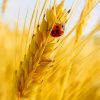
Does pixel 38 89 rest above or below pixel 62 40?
below

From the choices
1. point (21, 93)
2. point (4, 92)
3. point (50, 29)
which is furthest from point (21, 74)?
point (4, 92)

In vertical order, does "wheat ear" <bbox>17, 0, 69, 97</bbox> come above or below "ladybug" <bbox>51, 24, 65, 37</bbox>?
below

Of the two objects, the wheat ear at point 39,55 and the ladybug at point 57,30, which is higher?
the ladybug at point 57,30

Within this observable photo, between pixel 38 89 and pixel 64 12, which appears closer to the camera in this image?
pixel 64 12

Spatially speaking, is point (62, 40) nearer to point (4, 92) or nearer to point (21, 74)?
point (21, 74)

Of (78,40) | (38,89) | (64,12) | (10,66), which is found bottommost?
(10,66)

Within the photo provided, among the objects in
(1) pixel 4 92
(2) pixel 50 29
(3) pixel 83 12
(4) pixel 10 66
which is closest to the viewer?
(2) pixel 50 29

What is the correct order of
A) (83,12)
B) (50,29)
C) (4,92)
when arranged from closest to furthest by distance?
(50,29) → (83,12) → (4,92)

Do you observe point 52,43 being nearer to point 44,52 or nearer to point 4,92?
point 44,52
